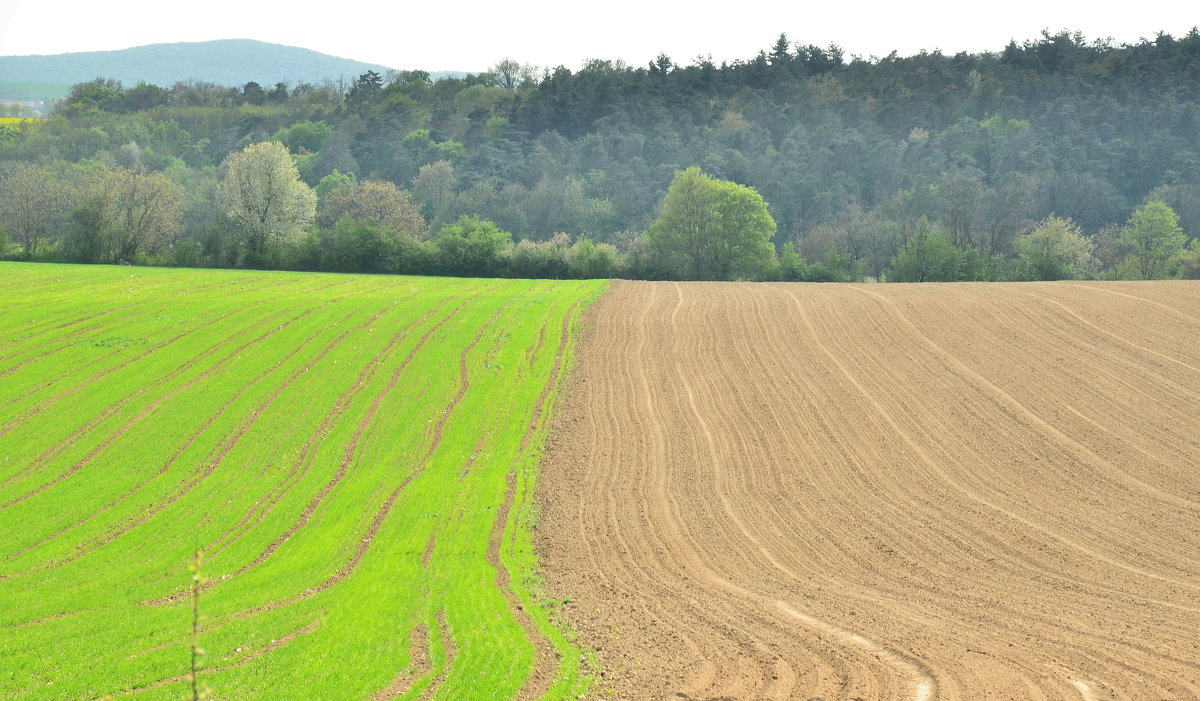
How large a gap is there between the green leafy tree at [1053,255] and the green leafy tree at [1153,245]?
11.7 ft

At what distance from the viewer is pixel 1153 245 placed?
227 feet

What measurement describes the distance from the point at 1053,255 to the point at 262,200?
6058 centimetres

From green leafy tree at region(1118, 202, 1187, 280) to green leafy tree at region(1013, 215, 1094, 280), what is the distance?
3.56 meters

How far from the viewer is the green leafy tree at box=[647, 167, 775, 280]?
231 ft

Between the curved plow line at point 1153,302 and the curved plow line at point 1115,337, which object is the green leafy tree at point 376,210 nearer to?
the curved plow line at point 1115,337

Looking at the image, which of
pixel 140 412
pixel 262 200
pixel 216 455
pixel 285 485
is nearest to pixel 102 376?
pixel 140 412

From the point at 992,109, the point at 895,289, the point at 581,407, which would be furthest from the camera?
the point at 992,109

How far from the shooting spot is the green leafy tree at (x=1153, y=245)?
6844 cm

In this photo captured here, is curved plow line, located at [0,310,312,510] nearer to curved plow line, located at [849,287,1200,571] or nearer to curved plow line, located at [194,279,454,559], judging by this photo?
curved plow line, located at [194,279,454,559]

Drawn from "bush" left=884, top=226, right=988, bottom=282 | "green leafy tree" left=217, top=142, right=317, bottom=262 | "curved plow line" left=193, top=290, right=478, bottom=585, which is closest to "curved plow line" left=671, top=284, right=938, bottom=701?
"curved plow line" left=193, top=290, right=478, bottom=585

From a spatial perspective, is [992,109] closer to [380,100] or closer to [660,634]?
[380,100]

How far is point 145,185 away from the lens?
72438mm

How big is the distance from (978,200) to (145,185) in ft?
244

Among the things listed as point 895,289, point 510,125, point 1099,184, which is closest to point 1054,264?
point 895,289
